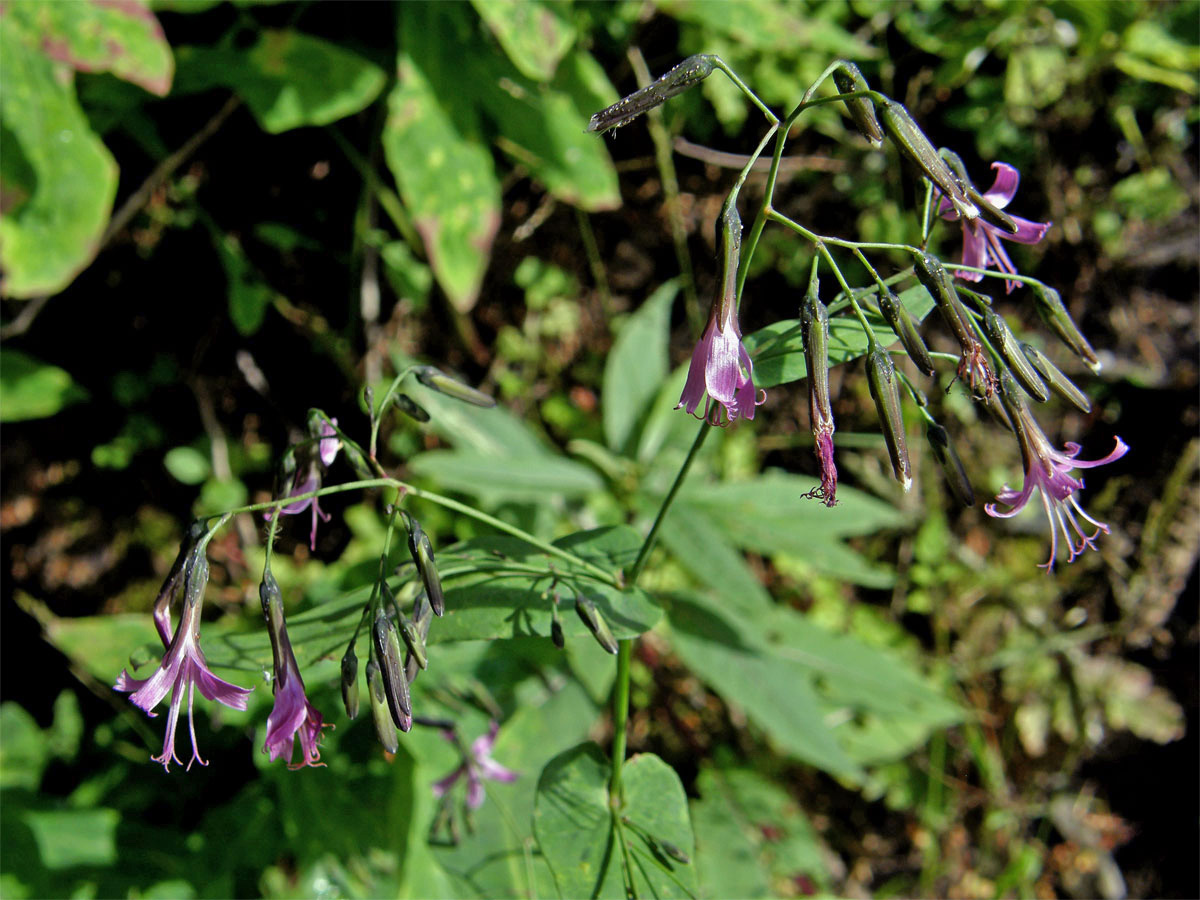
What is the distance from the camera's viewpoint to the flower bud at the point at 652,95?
4.00 feet

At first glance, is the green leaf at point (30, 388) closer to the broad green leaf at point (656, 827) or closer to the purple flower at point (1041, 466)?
the broad green leaf at point (656, 827)

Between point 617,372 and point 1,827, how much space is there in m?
2.32

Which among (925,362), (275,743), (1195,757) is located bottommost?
(1195,757)

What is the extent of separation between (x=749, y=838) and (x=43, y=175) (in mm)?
2969

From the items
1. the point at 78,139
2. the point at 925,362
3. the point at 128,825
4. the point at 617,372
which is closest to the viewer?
the point at 925,362

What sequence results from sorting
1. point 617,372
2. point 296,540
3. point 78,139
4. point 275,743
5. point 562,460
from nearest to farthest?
1. point 275,743
2. point 78,139
3. point 562,460
4. point 617,372
5. point 296,540

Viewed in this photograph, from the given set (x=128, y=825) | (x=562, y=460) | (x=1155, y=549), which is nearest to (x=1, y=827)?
(x=128, y=825)

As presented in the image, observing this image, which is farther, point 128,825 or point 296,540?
point 296,540

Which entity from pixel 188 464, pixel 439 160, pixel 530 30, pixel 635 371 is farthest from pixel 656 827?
pixel 188 464

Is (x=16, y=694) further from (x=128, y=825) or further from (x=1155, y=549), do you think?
(x=1155, y=549)

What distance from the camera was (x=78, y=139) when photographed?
2389 millimetres

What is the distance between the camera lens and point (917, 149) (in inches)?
48.8

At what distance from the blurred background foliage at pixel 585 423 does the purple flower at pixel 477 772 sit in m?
0.05

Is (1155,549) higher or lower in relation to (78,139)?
lower
